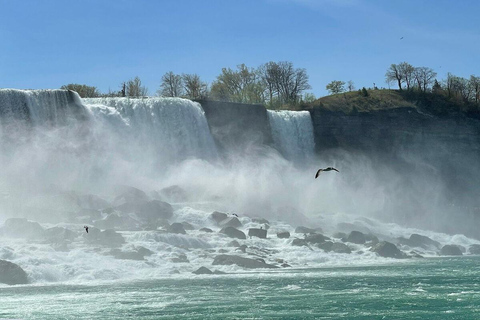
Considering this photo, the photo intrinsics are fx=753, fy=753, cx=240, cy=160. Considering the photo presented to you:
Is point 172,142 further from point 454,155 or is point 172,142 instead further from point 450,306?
point 450,306

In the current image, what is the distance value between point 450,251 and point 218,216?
12.4m

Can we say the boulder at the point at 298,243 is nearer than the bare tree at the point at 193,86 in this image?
Yes

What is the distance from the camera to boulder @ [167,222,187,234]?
35250 mm

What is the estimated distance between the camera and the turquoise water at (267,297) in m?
19.0

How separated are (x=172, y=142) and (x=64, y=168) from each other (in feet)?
28.6

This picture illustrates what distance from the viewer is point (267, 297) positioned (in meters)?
21.8

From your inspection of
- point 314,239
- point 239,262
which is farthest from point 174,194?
point 239,262

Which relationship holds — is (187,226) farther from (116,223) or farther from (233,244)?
(233,244)

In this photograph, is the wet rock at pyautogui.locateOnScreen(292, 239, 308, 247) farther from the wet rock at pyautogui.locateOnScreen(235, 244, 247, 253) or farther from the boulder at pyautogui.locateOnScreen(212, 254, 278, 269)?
the boulder at pyautogui.locateOnScreen(212, 254, 278, 269)

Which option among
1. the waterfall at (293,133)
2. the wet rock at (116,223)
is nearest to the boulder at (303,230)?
the wet rock at (116,223)

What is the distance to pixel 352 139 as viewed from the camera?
63.8 meters

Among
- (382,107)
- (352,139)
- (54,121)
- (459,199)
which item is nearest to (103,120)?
(54,121)

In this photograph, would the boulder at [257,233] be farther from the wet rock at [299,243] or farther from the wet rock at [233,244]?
the wet rock at [233,244]

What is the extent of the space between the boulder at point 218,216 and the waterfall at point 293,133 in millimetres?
19994
